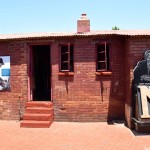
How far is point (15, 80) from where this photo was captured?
41.5 ft

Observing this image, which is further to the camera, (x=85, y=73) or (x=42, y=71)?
(x=42, y=71)

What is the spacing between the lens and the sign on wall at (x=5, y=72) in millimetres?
12688

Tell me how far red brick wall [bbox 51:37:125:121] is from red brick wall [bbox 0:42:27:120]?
1.71 meters

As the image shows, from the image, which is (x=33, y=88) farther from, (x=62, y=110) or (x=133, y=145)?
(x=133, y=145)

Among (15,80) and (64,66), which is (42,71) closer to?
(15,80)

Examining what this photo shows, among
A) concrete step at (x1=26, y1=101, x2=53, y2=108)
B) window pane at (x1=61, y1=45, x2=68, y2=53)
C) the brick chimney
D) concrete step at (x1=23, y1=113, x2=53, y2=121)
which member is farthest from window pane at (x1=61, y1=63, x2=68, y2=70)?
concrete step at (x1=23, y1=113, x2=53, y2=121)

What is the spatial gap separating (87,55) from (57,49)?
1339 mm

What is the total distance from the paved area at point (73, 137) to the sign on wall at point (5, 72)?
6.42 ft

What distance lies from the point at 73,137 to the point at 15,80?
438 centimetres

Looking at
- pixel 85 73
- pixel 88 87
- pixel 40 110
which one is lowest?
pixel 40 110

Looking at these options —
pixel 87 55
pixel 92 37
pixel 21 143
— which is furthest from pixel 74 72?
pixel 21 143

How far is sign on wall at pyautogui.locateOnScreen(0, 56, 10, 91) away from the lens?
500 inches

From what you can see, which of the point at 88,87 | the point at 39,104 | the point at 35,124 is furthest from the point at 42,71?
the point at 35,124

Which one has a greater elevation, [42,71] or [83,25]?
[83,25]
